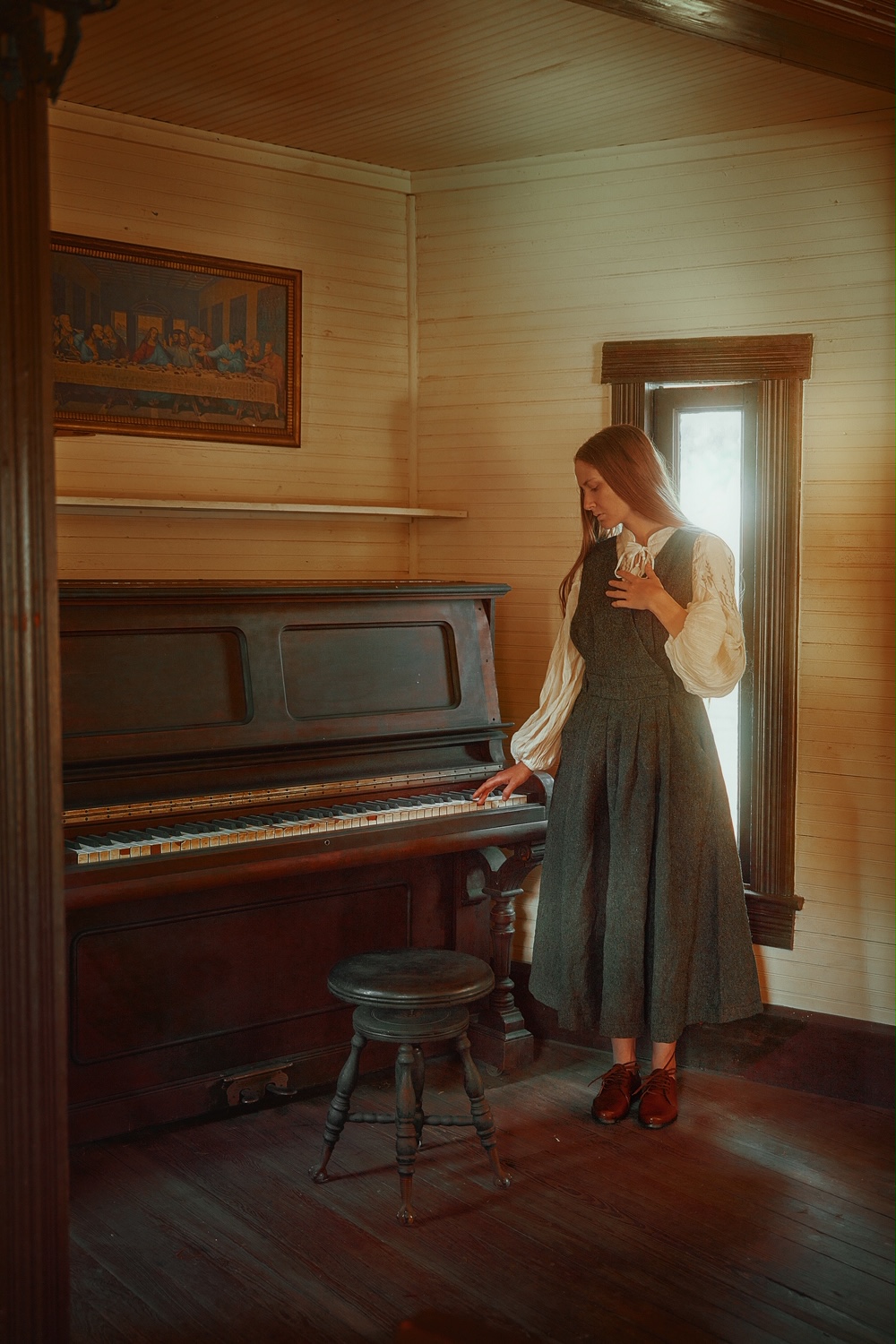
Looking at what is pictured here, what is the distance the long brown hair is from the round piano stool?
1.29 m

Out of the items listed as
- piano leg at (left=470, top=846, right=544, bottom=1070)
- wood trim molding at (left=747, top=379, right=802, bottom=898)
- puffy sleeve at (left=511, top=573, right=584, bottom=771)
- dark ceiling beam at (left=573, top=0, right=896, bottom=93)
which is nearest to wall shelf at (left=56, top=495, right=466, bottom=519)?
puffy sleeve at (left=511, top=573, right=584, bottom=771)

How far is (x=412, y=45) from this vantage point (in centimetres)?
333

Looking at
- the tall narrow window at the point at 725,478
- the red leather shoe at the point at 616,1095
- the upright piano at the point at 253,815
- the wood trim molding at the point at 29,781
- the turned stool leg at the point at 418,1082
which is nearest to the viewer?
the wood trim molding at the point at 29,781

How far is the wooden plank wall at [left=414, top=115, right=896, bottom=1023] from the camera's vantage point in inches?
145

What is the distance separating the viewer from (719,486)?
4016 mm

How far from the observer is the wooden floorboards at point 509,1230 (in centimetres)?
251

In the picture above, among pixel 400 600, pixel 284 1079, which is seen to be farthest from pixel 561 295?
pixel 284 1079

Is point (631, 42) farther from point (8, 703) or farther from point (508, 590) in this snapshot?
point (8, 703)

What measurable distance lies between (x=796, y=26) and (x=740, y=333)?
1.27 m

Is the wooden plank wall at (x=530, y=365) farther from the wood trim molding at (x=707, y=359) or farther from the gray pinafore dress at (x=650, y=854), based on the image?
the gray pinafore dress at (x=650, y=854)

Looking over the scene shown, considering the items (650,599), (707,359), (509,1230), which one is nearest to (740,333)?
(707,359)

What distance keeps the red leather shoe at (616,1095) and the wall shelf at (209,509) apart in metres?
1.90

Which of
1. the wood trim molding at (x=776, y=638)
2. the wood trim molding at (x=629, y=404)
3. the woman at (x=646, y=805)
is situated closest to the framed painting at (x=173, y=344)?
the wood trim molding at (x=629, y=404)

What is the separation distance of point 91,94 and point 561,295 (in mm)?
1576
